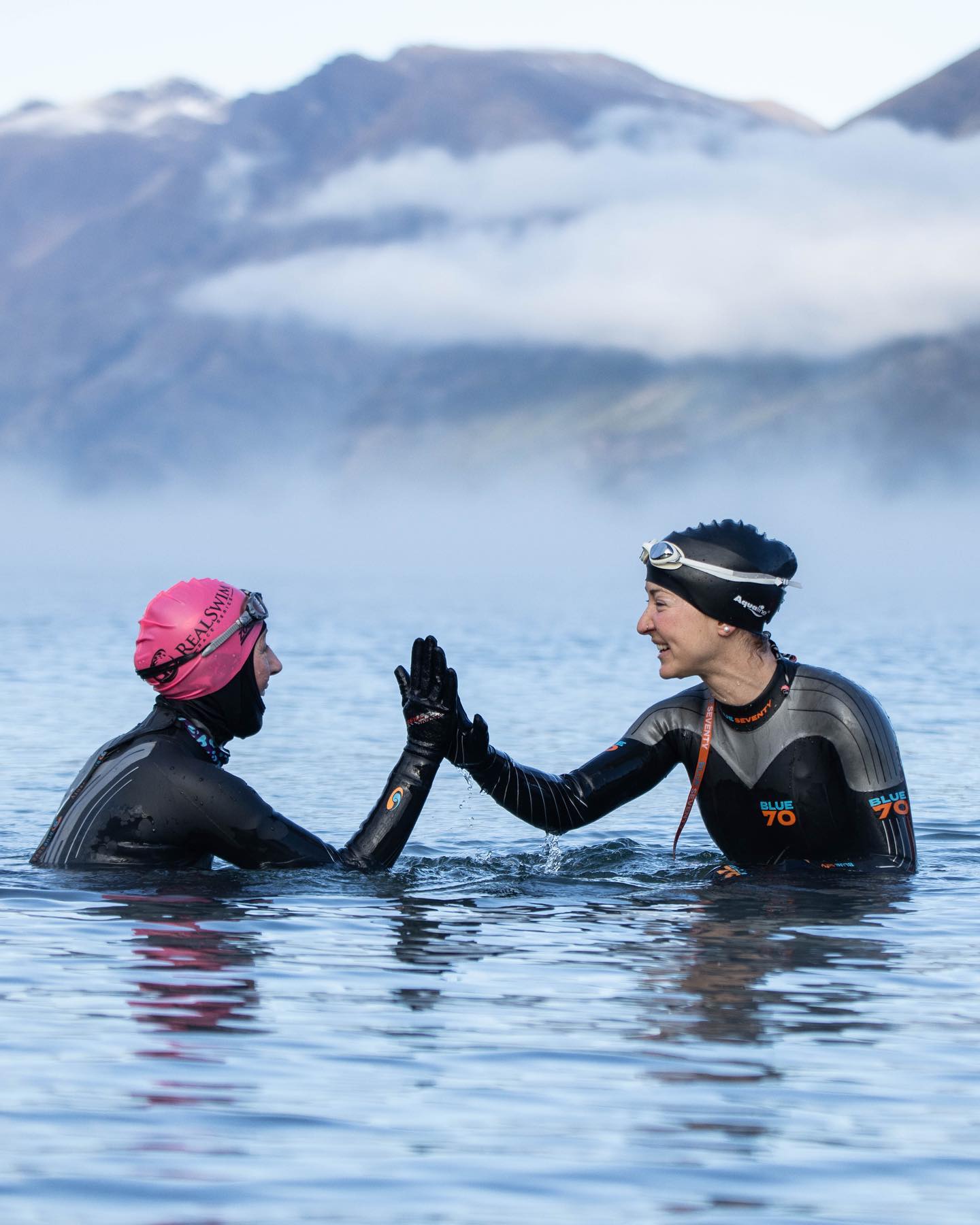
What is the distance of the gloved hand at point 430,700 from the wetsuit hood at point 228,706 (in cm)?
71

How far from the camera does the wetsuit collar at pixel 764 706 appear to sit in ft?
30.6

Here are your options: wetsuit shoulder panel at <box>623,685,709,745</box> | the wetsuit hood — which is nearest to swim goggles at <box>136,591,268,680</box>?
the wetsuit hood

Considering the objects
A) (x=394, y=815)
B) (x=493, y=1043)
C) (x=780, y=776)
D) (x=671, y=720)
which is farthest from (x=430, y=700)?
(x=493, y=1043)

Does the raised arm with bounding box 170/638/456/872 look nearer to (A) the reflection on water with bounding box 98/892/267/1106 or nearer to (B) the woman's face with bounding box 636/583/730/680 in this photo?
(A) the reflection on water with bounding box 98/892/267/1106

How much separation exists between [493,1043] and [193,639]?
2916 millimetres

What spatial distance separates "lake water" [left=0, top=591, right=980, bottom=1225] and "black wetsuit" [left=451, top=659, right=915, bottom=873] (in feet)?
0.91

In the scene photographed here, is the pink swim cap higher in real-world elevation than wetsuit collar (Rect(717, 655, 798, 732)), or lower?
higher

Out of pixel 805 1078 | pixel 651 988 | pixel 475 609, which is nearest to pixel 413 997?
pixel 651 988

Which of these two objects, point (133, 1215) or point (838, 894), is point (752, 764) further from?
point (133, 1215)

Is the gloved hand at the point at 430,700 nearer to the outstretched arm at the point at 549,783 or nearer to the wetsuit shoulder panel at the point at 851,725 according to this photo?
the outstretched arm at the point at 549,783

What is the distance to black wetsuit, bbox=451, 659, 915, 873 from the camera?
9195mm

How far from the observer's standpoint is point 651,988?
736 cm

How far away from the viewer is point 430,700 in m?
9.06

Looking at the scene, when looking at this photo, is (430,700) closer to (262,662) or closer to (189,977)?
(262,662)
